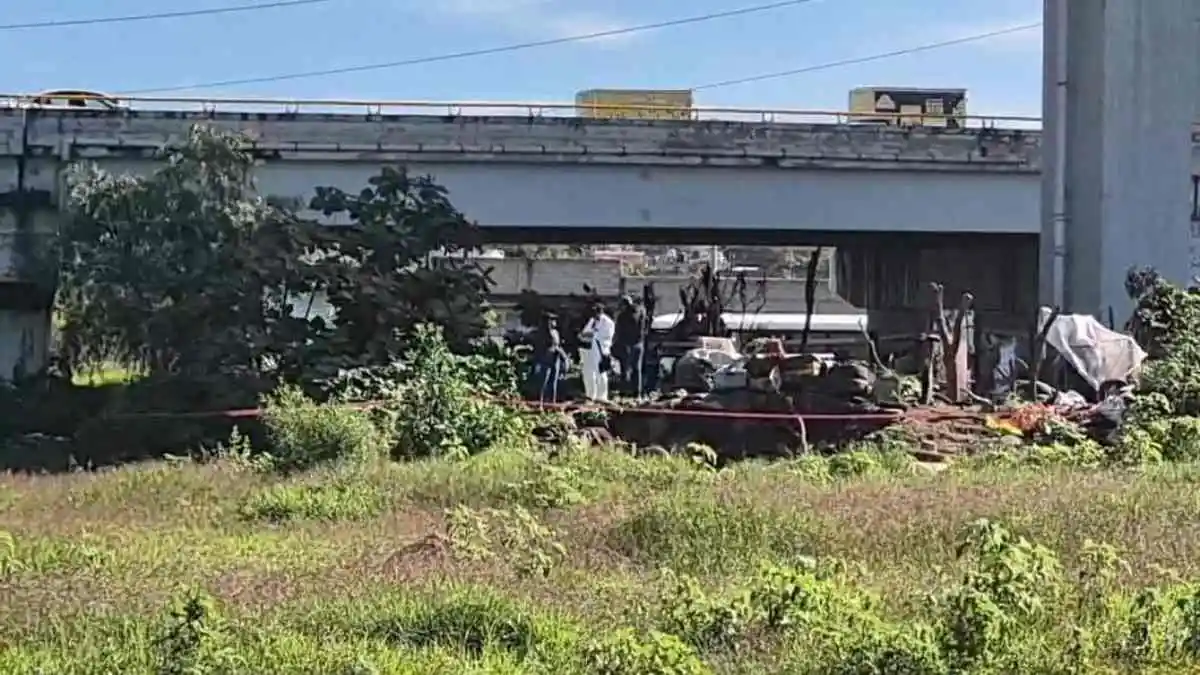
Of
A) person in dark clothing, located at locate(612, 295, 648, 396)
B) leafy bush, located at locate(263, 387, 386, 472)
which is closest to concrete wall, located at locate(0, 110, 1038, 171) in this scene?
person in dark clothing, located at locate(612, 295, 648, 396)

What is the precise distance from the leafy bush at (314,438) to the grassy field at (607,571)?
0.82 meters

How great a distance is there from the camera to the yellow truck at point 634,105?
35.8m

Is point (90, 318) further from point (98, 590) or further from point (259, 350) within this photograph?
point (98, 590)

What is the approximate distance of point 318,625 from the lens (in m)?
7.93

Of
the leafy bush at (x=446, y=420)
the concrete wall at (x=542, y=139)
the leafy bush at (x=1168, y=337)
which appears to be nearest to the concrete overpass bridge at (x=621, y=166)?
the concrete wall at (x=542, y=139)

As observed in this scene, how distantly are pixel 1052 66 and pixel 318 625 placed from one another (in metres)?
24.9

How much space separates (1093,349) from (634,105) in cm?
1670

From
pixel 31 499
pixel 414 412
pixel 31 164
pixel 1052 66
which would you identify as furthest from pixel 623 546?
pixel 31 164

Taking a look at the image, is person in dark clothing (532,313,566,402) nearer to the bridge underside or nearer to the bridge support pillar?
the bridge underside

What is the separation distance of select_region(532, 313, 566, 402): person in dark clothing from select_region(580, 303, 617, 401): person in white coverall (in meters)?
0.43

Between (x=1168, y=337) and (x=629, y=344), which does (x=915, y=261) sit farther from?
(x=1168, y=337)

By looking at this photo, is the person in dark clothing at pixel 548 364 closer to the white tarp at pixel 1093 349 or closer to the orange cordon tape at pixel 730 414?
the orange cordon tape at pixel 730 414

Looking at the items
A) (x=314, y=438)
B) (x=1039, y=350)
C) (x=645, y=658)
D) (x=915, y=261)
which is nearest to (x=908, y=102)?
(x=915, y=261)

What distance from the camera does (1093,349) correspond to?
23.8 metres
